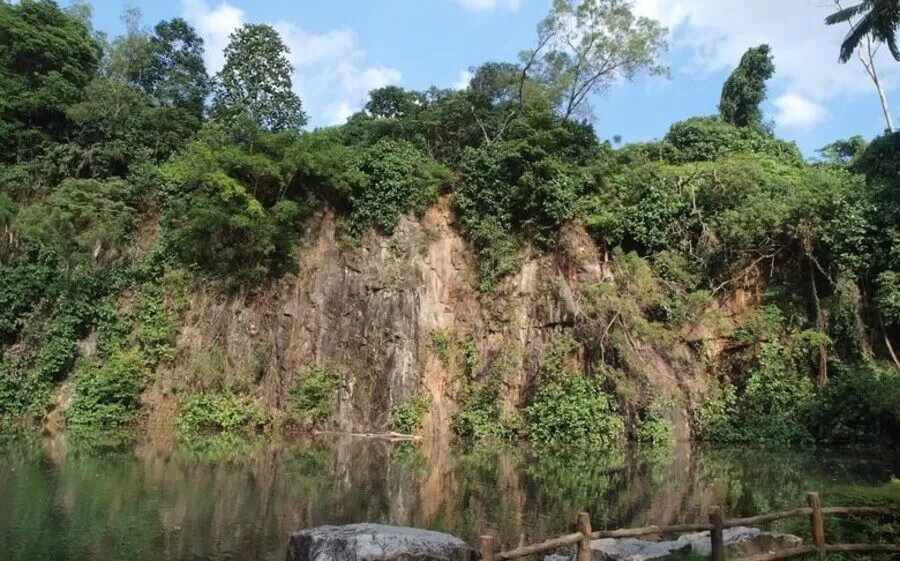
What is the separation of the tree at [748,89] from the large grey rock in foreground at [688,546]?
98.9ft

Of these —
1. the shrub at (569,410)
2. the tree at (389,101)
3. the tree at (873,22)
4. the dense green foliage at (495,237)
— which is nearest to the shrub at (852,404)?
the dense green foliage at (495,237)

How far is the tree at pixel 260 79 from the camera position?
101 ft

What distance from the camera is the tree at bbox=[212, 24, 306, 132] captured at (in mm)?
30781

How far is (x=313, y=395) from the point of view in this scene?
21.5m

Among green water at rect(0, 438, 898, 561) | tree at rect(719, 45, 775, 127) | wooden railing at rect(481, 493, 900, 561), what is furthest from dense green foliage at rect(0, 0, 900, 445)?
wooden railing at rect(481, 493, 900, 561)

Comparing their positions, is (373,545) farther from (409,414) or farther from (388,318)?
(388,318)

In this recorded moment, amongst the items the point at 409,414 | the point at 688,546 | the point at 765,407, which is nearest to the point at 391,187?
the point at 409,414

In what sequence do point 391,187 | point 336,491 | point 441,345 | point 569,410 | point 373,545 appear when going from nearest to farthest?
1. point 373,545
2. point 336,491
3. point 569,410
4. point 441,345
5. point 391,187

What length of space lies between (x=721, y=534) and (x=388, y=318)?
54.0ft

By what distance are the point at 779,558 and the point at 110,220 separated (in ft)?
76.0

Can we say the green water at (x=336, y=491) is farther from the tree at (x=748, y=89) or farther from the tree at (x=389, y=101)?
the tree at (x=748, y=89)

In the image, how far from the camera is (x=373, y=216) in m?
24.1

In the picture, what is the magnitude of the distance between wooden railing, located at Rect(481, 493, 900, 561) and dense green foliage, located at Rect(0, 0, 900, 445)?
397 inches

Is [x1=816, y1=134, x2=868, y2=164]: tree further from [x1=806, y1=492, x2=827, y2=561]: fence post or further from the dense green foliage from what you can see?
[x1=806, y1=492, x2=827, y2=561]: fence post
